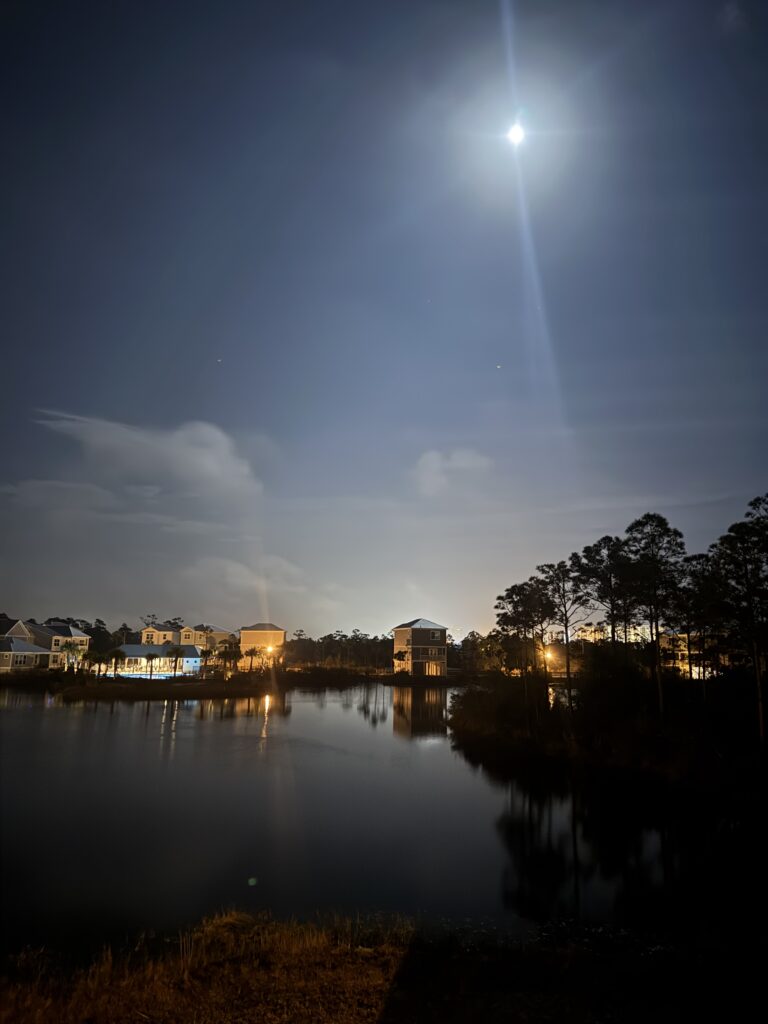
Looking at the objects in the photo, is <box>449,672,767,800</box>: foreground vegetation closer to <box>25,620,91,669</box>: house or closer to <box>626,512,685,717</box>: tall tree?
<box>626,512,685,717</box>: tall tree

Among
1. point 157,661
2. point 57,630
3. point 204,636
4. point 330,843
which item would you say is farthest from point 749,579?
point 204,636

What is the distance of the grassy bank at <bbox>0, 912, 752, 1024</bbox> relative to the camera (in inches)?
367

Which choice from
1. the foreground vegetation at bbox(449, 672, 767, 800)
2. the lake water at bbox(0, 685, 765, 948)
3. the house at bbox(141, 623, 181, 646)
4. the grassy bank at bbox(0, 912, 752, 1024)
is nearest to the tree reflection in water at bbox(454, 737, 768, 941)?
the lake water at bbox(0, 685, 765, 948)

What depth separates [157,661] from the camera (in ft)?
342

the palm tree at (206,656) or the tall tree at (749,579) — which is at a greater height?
the tall tree at (749,579)

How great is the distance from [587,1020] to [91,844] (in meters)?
18.1

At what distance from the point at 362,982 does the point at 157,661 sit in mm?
103152

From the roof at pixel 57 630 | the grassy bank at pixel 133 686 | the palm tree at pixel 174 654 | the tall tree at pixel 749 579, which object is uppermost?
the tall tree at pixel 749 579

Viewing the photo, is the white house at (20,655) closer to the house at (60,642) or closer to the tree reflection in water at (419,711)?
the house at (60,642)

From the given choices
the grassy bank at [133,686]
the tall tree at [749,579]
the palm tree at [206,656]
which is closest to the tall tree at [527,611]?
the tall tree at [749,579]

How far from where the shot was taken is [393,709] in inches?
2810

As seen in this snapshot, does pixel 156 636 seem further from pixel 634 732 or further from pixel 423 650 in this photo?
pixel 634 732

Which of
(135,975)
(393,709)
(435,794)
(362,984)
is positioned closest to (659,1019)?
(362,984)

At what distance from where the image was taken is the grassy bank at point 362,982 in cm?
933
